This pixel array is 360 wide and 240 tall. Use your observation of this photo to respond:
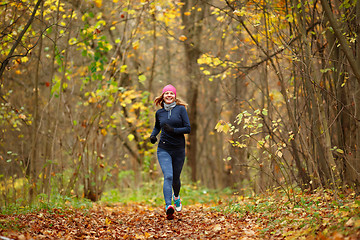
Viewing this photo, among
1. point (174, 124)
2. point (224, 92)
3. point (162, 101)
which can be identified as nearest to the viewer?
point (174, 124)

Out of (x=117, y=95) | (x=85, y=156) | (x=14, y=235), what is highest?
(x=117, y=95)

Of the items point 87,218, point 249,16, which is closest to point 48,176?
point 87,218

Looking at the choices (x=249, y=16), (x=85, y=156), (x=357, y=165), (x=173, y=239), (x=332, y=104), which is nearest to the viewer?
(x=173, y=239)

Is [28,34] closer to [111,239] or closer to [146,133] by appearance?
[111,239]

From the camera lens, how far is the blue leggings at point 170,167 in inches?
241

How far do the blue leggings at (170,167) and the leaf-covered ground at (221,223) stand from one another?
1.69 feet

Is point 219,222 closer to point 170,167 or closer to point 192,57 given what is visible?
point 170,167

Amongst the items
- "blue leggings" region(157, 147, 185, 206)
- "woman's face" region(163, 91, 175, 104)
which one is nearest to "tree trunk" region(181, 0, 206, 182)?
"woman's face" region(163, 91, 175, 104)

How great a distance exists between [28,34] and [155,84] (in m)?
15.2

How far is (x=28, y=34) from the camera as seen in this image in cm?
731

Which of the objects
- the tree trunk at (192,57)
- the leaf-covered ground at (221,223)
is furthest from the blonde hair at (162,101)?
the tree trunk at (192,57)

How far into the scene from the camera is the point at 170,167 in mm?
6320

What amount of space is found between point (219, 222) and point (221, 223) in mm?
104

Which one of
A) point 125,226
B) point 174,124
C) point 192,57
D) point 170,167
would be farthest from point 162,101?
point 192,57
